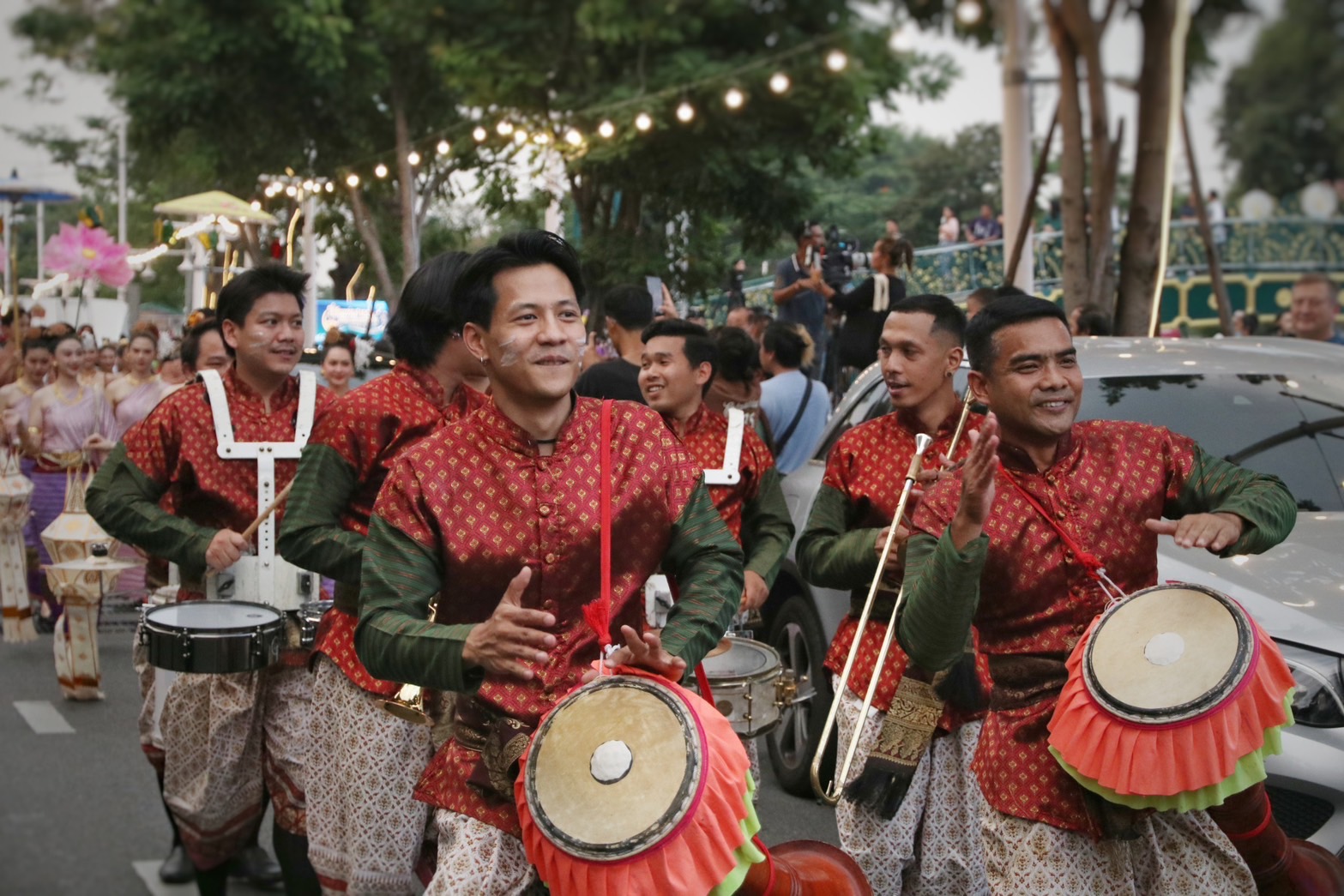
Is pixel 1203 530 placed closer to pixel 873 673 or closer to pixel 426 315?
pixel 873 673

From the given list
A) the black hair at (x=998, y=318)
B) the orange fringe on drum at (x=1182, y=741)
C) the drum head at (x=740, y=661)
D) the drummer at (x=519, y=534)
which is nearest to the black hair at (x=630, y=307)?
the drum head at (x=740, y=661)

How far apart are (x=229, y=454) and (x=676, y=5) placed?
10.5 ft

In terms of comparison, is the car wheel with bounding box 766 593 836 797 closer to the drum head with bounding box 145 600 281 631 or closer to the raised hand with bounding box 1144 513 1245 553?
the drum head with bounding box 145 600 281 631

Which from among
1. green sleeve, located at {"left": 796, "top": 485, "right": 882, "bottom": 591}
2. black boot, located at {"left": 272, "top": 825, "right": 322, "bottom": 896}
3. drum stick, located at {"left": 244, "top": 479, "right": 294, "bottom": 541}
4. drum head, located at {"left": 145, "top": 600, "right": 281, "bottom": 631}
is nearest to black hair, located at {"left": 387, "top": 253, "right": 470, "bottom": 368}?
drum stick, located at {"left": 244, "top": 479, "right": 294, "bottom": 541}

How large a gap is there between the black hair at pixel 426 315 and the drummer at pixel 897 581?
1.10 meters

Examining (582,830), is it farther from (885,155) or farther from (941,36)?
(941,36)

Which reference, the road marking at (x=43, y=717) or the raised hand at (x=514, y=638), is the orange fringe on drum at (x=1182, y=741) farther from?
the road marking at (x=43, y=717)

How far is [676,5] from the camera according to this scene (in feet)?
5.96

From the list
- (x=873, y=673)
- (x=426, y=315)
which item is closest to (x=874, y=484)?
(x=873, y=673)

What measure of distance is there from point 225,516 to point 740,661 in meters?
1.61

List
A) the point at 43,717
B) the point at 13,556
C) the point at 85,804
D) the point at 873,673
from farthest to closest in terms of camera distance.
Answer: the point at 13,556 → the point at 43,717 → the point at 85,804 → the point at 873,673

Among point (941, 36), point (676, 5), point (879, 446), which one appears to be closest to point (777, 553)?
point (879, 446)

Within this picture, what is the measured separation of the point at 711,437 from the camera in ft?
17.0

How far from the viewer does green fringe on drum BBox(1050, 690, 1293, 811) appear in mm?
2734
